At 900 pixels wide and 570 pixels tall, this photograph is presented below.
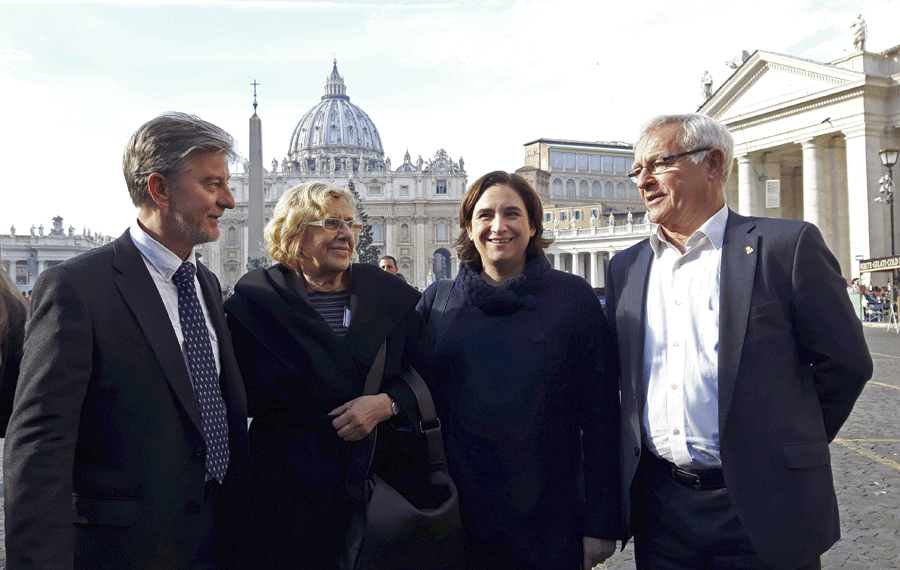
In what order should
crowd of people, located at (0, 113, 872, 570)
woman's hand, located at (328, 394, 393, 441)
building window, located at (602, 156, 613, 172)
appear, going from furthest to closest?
1. building window, located at (602, 156, 613, 172)
2. woman's hand, located at (328, 394, 393, 441)
3. crowd of people, located at (0, 113, 872, 570)

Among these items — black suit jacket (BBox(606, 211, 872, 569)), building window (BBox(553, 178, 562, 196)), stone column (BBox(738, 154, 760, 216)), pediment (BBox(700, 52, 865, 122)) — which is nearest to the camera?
black suit jacket (BBox(606, 211, 872, 569))

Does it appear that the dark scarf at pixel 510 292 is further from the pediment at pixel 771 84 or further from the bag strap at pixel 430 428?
the pediment at pixel 771 84

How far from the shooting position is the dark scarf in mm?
2443

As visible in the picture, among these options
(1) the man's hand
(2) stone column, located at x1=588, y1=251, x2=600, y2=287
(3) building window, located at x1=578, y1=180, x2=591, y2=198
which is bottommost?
(1) the man's hand

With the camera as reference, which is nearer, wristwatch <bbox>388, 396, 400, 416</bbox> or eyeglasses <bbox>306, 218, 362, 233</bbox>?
wristwatch <bbox>388, 396, 400, 416</bbox>

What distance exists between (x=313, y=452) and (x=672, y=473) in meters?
1.12

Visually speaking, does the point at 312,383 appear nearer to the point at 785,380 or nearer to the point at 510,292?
the point at 510,292

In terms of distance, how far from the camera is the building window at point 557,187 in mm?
74875

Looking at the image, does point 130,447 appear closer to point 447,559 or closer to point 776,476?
point 447,559

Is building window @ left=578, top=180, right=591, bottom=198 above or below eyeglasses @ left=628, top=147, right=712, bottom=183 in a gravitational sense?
above

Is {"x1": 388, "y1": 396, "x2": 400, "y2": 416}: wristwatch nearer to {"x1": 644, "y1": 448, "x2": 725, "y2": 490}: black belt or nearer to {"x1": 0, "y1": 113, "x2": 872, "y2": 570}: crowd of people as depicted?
{"x1": 0, "y1": 113, "x2": 872, "y2": 570}: crowd of people

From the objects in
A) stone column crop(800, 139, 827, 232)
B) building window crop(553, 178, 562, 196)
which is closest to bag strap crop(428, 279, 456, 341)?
stone column crop(800, 139, 827, 232)

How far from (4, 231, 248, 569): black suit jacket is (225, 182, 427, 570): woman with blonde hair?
36 centimetres

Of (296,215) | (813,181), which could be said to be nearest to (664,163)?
(296,215)
